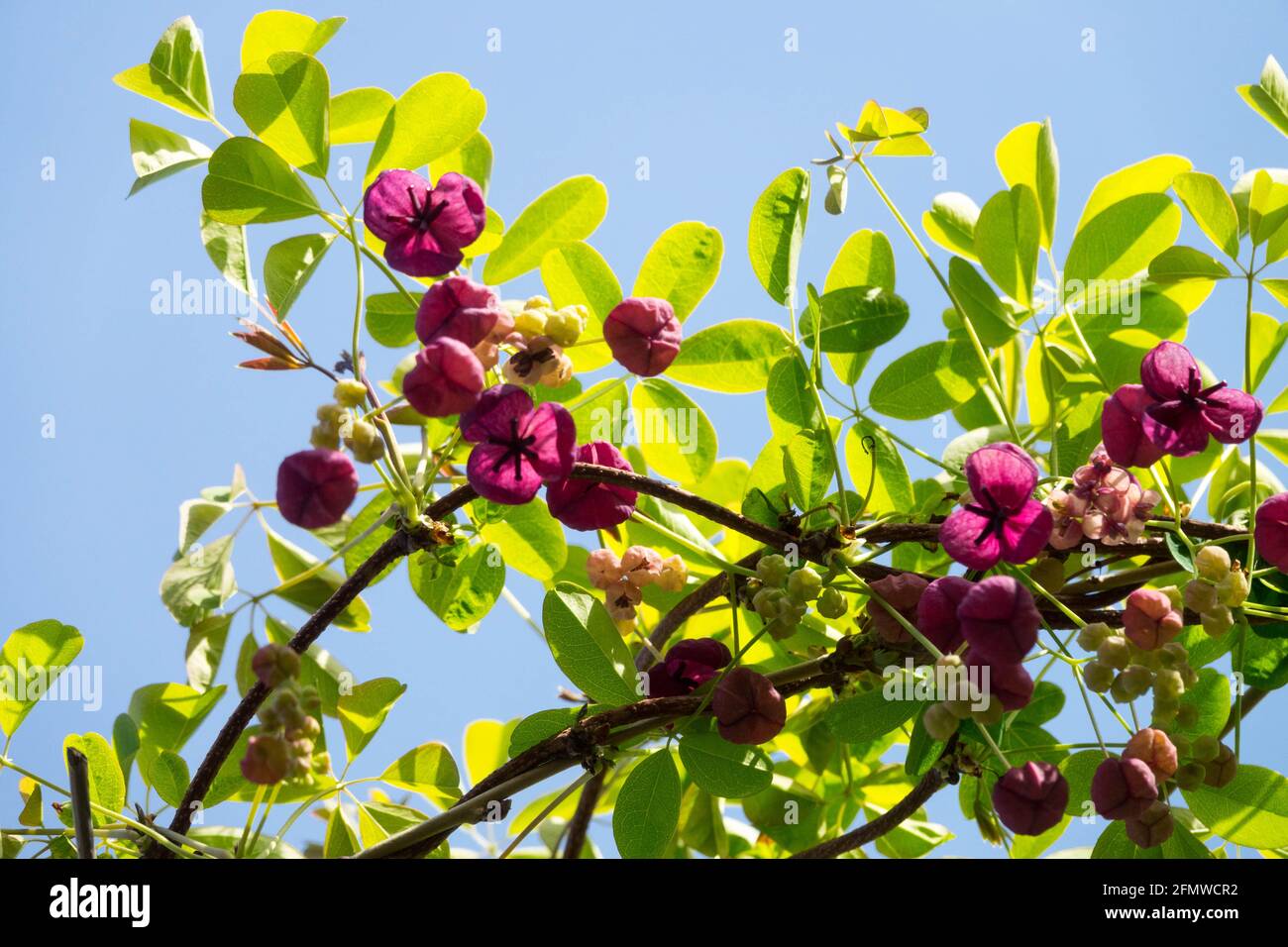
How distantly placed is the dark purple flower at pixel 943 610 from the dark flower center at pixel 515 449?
0.21m

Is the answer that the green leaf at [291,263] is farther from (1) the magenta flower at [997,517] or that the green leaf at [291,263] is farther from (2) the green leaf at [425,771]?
(1) the magenta flower at [997,517]

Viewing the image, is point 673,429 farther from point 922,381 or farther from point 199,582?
point 199,582

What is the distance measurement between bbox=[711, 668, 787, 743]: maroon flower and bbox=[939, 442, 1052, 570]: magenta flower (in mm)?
131

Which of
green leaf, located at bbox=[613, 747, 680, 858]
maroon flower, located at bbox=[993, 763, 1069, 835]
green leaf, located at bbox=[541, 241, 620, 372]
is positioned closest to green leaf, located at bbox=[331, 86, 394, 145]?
green leaf, located at bbox=[541, 241, 620, 372]

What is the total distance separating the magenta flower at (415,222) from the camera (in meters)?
0.65

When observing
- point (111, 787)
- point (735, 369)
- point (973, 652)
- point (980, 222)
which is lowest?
point (111, 787)

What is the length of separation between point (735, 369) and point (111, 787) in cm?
51

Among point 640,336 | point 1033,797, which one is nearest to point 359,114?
point 640,336

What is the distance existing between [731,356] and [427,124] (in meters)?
0.26

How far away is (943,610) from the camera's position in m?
0.58

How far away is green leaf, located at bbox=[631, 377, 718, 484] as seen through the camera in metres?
0.80

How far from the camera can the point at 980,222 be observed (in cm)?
83

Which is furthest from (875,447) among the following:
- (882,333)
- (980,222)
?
(980,222)
